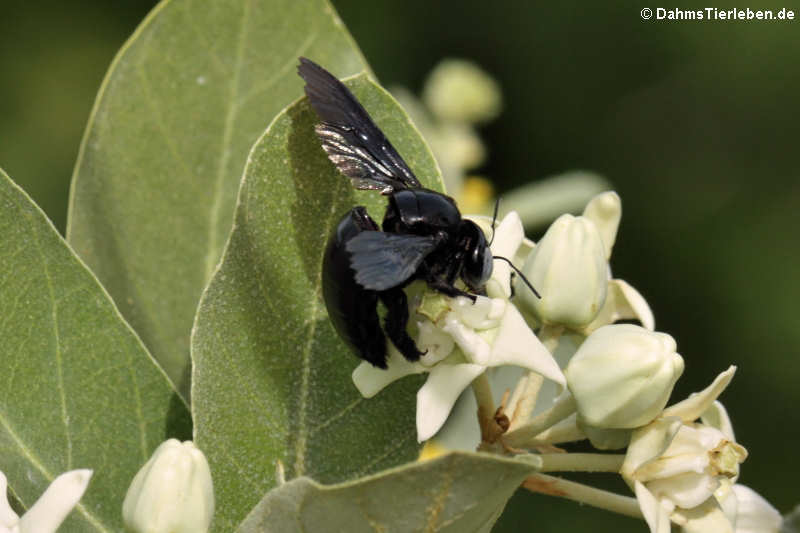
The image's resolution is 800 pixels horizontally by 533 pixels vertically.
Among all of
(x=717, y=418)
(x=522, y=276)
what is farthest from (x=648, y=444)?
(x=522, y=276)

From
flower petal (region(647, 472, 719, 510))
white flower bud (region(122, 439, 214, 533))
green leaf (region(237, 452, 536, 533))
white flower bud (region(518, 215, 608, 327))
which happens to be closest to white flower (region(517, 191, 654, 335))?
white flower bud (region(518, 215, 608, 327))

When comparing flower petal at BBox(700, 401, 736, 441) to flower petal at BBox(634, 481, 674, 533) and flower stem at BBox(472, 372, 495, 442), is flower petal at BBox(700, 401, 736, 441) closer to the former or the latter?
flower petal at BBox(634, 481, 674, 533)

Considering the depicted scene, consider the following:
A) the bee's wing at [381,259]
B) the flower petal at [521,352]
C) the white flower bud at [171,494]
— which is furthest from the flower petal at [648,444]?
the white flower bud at [171,494]

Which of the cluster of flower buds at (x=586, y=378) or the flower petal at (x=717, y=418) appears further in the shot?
the flower petal at (x=717, y=418)

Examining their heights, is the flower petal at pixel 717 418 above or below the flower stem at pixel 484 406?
below

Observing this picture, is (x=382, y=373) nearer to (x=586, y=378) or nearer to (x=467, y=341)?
(x=467, y=341)

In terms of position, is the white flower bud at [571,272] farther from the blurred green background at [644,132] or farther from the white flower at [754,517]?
the blurred green background at [644,132]
